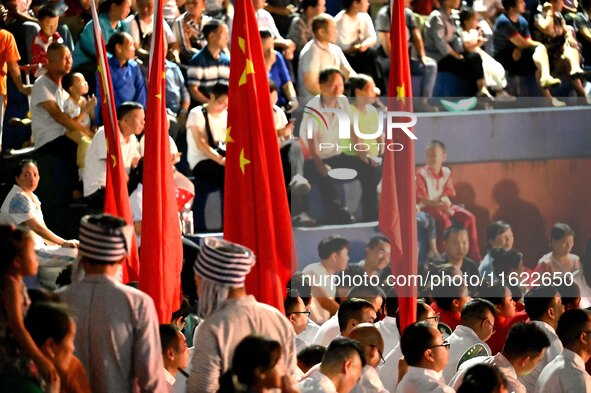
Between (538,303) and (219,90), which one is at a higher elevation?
(219,90)

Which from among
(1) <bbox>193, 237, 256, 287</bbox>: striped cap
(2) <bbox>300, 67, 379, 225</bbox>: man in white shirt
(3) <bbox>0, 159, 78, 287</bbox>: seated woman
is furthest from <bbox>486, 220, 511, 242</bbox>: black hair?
(1) <bbox>193, 237, 256, 287</bbox>: striped cap

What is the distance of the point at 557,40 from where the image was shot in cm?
1569

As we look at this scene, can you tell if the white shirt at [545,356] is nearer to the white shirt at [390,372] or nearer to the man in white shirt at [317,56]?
the white shirt at [390,372]

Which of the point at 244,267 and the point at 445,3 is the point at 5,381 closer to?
the point at 244,267

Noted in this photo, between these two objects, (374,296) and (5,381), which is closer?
(5,381)

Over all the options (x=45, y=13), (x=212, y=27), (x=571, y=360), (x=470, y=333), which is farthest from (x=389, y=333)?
(x=45, y=13)

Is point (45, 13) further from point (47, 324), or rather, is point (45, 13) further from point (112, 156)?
point (47, 324)

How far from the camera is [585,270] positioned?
1110 centimetres

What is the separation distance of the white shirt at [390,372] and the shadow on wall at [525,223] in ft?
9.41

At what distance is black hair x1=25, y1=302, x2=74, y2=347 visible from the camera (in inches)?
227

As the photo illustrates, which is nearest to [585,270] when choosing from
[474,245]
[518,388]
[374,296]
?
[474,245]

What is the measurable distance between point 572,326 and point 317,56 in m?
5.37

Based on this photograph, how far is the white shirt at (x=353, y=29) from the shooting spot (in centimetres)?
1393

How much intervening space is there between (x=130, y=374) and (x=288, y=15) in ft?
29.0
